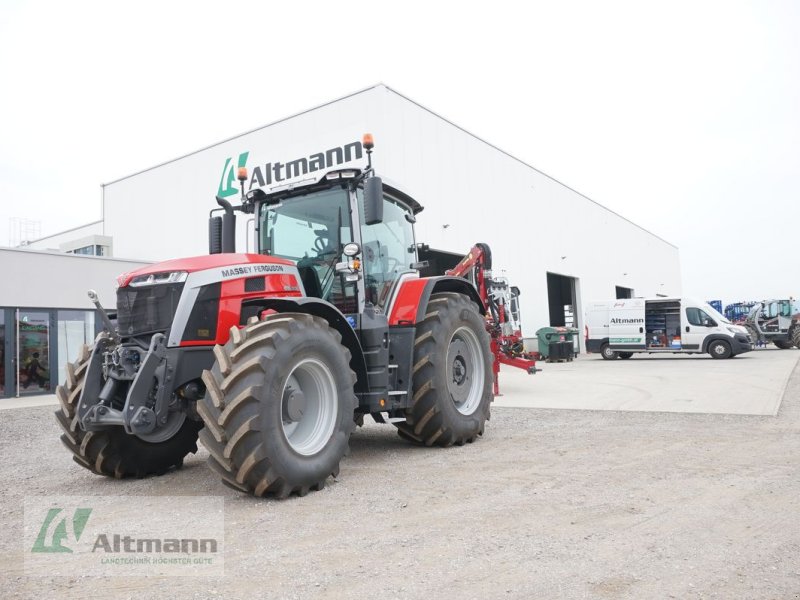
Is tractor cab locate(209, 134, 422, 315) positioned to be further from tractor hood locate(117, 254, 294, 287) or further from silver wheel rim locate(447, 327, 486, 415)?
silver wheel rim locate(447, 327, 486, 415)

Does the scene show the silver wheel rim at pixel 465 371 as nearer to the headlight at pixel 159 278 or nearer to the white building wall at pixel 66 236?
the headlight at pixel 159 278

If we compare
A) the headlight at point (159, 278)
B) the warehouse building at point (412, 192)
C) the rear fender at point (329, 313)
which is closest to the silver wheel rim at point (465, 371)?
the rear fender at point (329, 313)

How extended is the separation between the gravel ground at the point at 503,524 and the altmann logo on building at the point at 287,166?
13.7m

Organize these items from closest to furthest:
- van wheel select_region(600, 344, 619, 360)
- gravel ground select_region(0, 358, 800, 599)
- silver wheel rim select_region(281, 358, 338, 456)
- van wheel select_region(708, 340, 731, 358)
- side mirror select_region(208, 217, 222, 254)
A: gravel ground select_region(0, 358, 800, 599) → silver wheel rim select_region(281, 358, 338, 456) → side mirror select_region(208, 217, 222, 254) → van wheel select_region(708, 340, 731, 358) → van wheel select_region(600, 344, 619, 360)

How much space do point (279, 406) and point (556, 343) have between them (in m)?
20.3

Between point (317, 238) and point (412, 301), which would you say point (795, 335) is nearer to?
point (412, 301)

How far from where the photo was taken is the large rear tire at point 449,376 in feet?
19.7

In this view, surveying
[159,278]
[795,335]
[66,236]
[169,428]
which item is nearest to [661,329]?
[795,335]

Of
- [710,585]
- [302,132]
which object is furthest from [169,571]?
[302,132]

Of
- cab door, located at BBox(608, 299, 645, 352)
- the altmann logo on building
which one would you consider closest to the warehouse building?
the altmann logo on building

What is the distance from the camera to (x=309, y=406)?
4863 mm

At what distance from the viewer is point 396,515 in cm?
399

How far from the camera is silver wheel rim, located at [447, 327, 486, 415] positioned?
262 inches

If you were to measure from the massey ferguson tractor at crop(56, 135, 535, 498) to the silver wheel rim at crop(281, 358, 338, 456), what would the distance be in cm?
1
